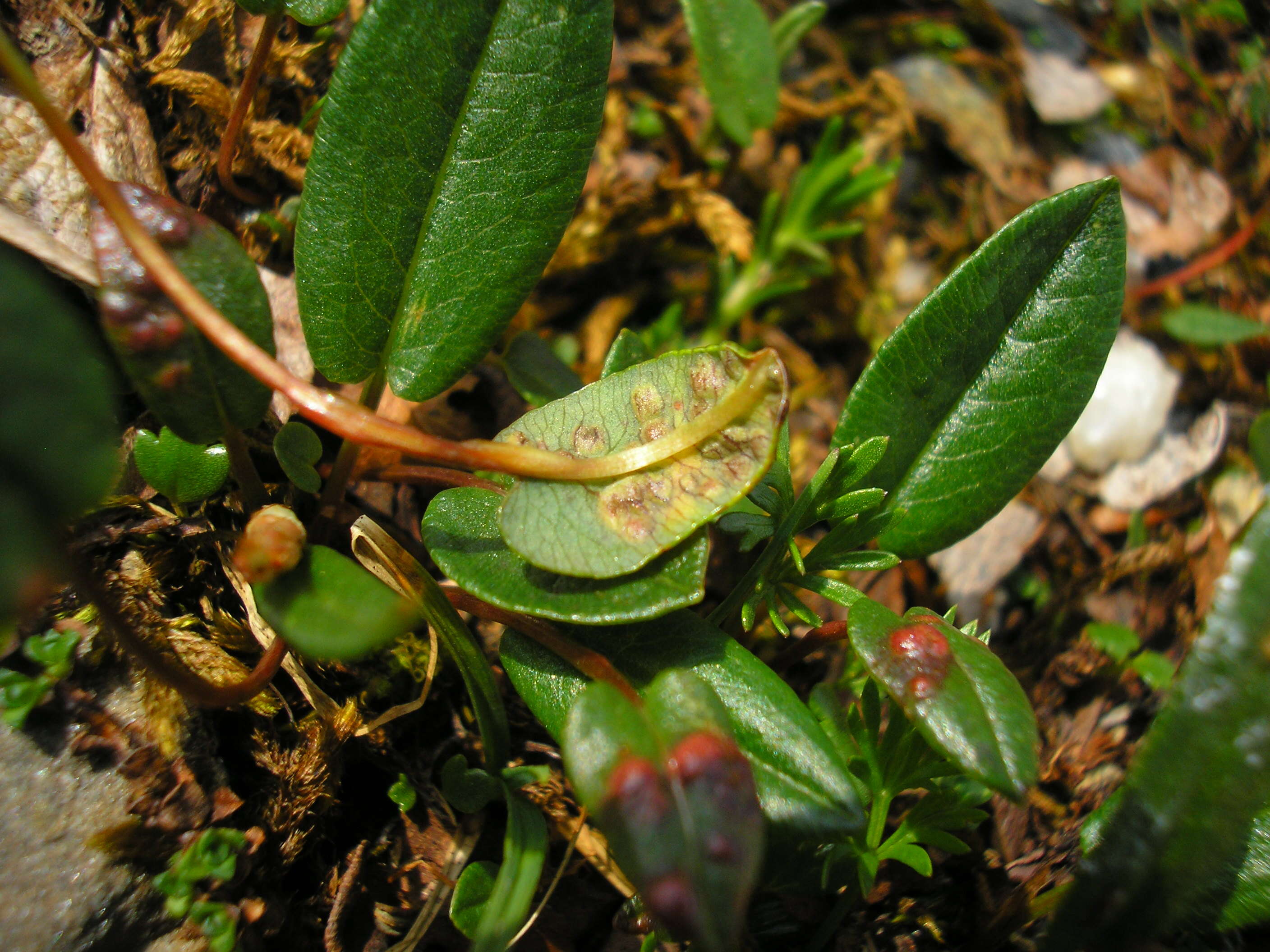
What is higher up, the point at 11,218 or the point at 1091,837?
the point at 11,218

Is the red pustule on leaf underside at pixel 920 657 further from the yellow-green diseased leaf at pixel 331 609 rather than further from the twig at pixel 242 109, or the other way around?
the twig at pixel 242 109

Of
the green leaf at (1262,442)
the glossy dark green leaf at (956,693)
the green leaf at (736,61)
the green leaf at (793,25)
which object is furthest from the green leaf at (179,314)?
the green leaf at (1262,442)

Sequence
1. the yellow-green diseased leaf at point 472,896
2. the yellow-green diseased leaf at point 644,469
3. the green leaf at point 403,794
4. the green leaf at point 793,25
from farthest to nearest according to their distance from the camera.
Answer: the green leaf at point 793,25
the green leaf at point 403,794
the yellow-green diseased leaf at point 472,896
the yellow-green diseased leaf at point 644,469

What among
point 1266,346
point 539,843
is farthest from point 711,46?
point 1266,346

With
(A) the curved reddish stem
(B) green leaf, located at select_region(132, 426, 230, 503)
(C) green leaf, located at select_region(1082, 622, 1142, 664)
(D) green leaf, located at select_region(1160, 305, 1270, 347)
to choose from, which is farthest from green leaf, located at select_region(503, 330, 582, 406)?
(D) green leaf, located at select_region(1160, 305, 1270, 347)

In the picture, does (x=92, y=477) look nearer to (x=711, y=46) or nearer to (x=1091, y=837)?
(x=1091, y=837)

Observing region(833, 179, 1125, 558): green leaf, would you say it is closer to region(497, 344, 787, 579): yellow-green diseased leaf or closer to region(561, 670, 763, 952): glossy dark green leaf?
region(497, 344, 787, 579): yellow-green diseased leaf
